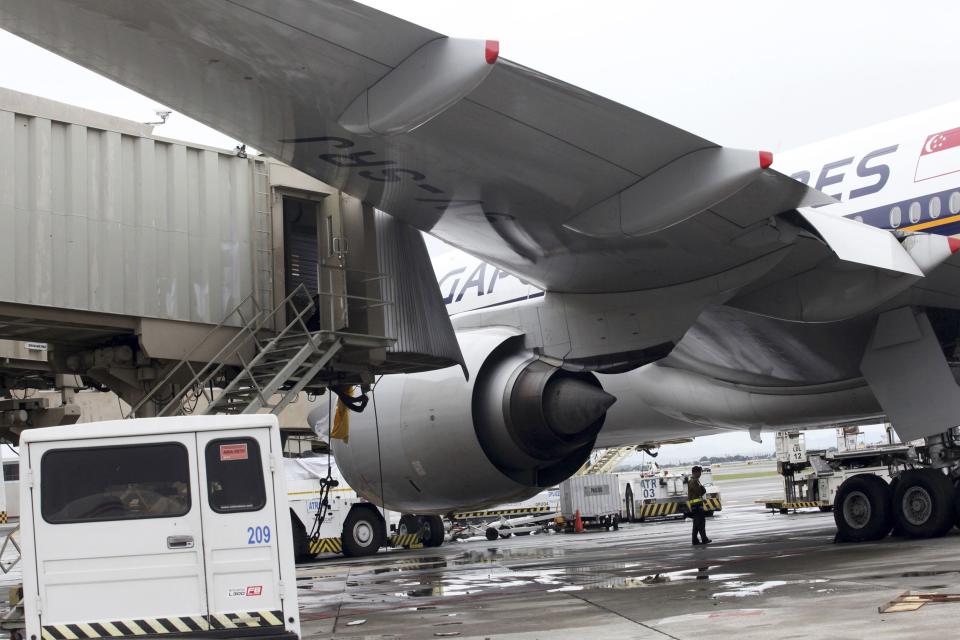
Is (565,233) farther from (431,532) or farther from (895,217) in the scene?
(431,532)

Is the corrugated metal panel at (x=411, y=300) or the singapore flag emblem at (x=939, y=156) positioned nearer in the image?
the singapore flag emblem at (x=939, y=156)

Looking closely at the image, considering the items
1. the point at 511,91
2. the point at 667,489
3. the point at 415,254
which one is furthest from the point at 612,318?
the point at 667,489

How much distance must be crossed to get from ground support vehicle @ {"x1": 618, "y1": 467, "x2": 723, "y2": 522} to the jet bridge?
18804mm

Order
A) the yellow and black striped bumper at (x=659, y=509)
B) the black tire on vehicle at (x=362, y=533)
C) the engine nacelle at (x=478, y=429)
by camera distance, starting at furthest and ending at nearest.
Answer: the yellow and black striped bumper at (x=659, y=509)
the black tire on vehicle at (x=362, y=533)
the engine nacelle at (x=478, y=429)

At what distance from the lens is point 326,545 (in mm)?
22516

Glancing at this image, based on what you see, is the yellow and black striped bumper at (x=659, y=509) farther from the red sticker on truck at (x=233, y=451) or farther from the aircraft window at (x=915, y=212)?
the red sticker on truck at (x=233, y=451)

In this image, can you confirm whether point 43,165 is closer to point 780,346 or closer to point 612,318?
point 612,318

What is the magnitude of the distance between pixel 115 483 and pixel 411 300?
20.1 ft

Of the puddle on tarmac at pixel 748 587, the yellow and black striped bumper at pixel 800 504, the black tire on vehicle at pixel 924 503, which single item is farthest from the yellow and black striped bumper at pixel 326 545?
the puddle on tarmac at pixel 748 587

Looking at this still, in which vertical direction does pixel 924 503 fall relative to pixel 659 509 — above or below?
above

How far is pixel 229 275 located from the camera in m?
12.0

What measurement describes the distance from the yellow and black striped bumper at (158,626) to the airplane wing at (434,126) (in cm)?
331

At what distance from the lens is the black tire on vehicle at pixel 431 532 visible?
25163mm

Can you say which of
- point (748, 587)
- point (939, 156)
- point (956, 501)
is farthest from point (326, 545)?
point (939, 156)
